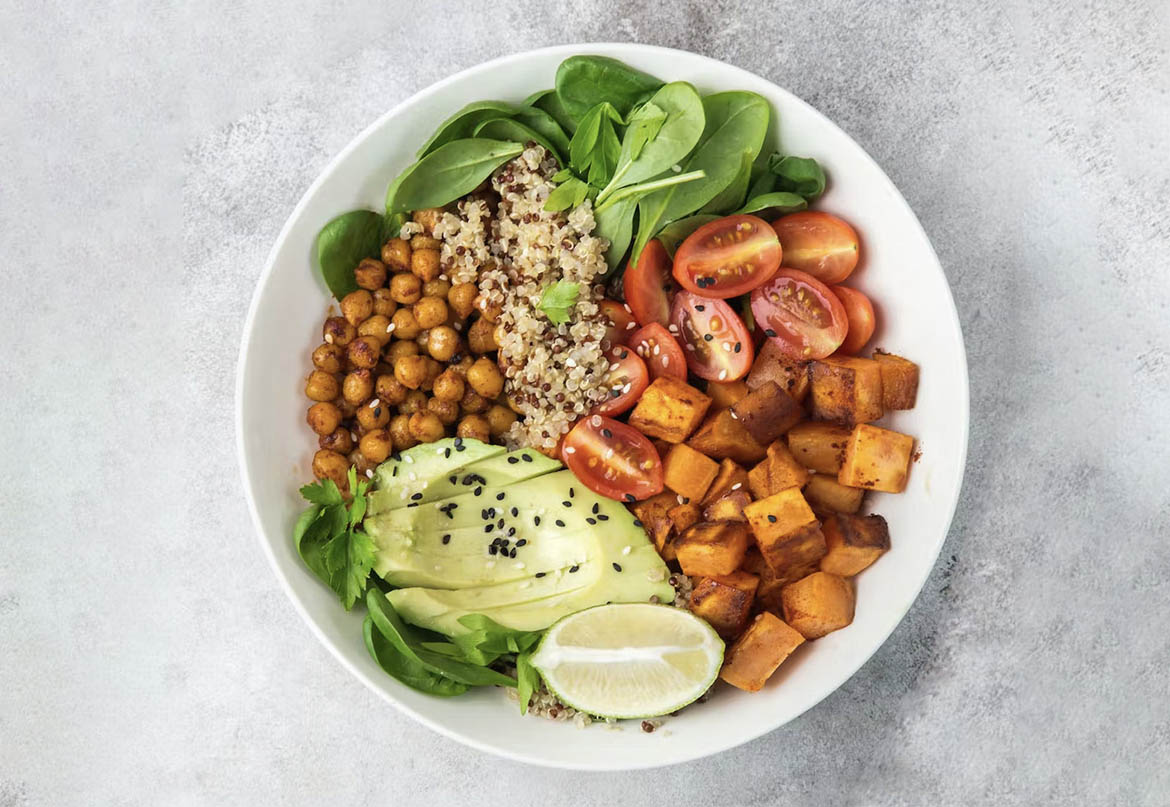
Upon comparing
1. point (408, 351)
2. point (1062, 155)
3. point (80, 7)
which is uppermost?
point (80, 7)

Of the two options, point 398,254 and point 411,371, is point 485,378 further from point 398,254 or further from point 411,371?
point 398,254

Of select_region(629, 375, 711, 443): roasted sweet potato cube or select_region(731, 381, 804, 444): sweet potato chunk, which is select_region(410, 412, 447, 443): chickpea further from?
select_region(731, 381, 804, 444): sweet potato chunk

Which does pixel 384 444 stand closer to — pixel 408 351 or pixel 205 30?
pixel 408 351

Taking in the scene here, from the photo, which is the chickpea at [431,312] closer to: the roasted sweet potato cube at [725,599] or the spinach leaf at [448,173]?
the spinach leaf at [448,173]

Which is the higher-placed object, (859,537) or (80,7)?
(80,7)

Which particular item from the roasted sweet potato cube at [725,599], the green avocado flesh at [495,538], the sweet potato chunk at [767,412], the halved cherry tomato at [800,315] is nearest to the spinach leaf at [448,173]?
the green avocado flesh at [495,538]

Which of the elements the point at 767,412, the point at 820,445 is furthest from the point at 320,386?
the point at 820,445

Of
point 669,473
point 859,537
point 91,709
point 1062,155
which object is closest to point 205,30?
point 669,473
